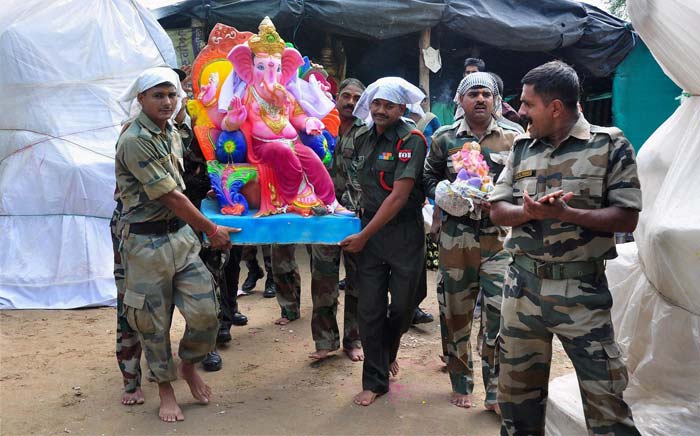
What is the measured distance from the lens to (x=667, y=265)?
3.00 m

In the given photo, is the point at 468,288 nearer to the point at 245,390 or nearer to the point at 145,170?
the point at 245,390

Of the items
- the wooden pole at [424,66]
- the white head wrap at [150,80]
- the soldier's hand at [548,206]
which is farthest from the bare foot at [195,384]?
the wooden pole at [424,66]

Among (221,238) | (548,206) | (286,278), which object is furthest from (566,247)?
(286,278)

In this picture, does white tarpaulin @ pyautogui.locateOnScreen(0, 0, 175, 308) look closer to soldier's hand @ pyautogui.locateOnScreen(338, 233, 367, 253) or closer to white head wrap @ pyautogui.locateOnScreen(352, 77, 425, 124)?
soldier's hand @ pyautogui.locateOnScreen(338, 233, 367, 253)

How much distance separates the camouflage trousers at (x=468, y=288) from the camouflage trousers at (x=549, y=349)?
0.93 meters

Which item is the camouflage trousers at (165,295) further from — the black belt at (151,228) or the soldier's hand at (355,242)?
the soldier's hand at (355,242)

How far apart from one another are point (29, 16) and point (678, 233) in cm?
698

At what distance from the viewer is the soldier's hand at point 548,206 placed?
8.44 feet

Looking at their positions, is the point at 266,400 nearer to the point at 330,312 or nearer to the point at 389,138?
the point at 330,312

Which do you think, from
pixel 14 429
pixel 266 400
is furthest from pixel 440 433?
pixel 14 429

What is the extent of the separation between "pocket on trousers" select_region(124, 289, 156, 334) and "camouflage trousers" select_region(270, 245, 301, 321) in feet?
6.51

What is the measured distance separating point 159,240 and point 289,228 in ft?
2.61

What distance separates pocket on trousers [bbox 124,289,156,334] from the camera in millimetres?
3785

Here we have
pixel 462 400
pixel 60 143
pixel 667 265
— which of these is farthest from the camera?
pixel 60 143
